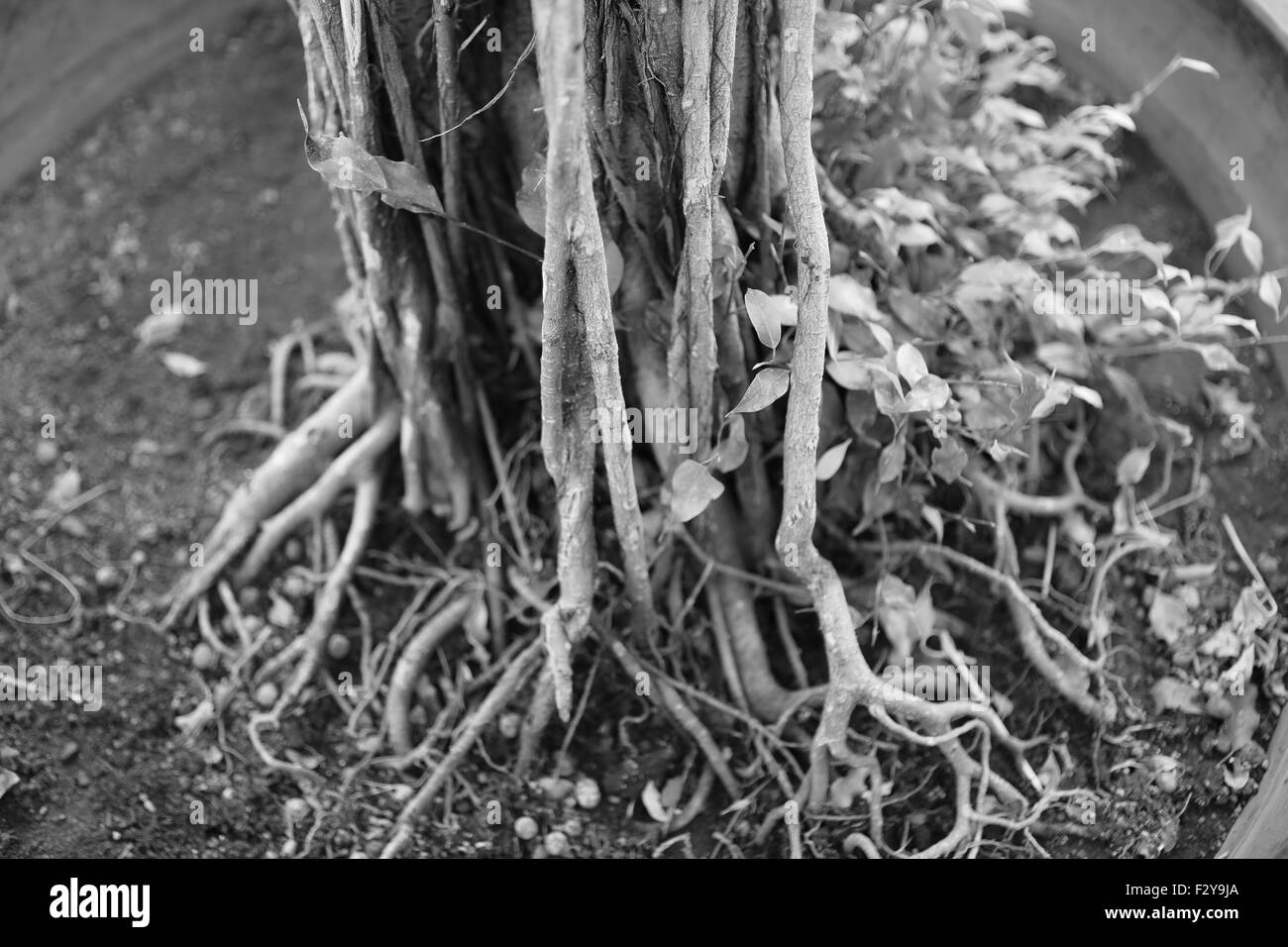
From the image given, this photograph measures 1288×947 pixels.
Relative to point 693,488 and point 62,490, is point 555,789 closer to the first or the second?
point 693,488

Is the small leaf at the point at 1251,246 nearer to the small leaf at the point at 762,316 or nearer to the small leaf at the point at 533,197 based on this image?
the small leaf at the point at 762,316

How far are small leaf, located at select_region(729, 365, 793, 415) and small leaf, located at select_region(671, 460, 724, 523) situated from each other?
117 mm

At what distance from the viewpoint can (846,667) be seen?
1.95 metres

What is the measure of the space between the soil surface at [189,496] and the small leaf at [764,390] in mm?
687

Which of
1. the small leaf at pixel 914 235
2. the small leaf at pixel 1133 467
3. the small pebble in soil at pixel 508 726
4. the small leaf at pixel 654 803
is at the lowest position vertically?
the small leaf at pixel 654 803

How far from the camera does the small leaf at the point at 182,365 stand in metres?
2.66

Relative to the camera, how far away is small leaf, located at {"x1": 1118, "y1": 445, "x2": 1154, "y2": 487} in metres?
2.27

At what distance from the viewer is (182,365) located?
2666 mm

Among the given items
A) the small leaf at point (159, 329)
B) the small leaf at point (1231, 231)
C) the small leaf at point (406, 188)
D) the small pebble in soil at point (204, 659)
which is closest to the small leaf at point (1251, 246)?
the small leaf at point (1231, 231)

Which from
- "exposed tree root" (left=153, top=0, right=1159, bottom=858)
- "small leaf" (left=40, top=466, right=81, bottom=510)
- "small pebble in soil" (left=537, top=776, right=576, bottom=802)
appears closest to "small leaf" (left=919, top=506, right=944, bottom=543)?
"exposed tree root" (left=153, top=0, right=1159, bottom=858)

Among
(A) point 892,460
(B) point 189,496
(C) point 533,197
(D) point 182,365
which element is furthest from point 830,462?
(D) point 182,365

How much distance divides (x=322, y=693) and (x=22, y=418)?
101cm

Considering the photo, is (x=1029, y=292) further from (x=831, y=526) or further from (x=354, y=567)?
(x=354, y=567)

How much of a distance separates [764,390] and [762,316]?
114 mm
